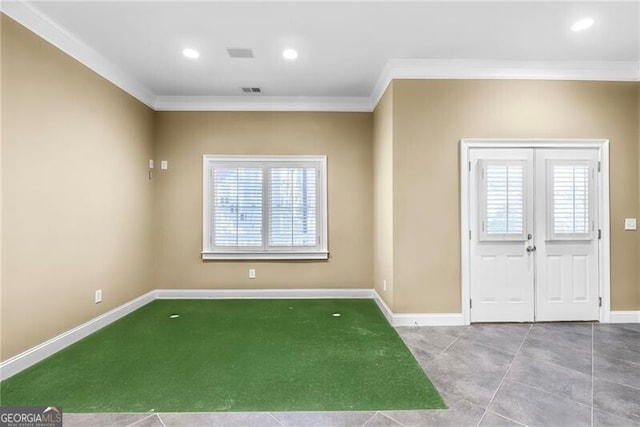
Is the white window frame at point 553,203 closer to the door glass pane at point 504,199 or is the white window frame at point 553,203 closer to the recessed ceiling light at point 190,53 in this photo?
the door glass pane at point 504,199

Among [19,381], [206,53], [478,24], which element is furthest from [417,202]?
[19,381]

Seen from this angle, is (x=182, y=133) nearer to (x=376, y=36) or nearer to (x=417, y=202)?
(x=376, y=36)

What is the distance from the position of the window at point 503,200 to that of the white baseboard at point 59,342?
446 cm

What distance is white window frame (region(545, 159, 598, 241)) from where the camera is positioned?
3.45 m

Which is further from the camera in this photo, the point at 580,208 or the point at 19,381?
the point at 580,208

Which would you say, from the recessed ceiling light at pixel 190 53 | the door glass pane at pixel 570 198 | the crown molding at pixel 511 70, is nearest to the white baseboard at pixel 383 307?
the door glass pane at pixel 570 198

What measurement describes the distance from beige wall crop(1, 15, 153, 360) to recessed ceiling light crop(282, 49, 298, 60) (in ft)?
6.96

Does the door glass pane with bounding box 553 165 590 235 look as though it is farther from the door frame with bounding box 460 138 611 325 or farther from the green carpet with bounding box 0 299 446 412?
the green carpet with bounding box 0 299 446 412

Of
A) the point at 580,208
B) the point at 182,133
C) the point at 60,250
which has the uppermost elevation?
the point at 182,133

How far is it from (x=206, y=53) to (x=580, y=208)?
459 centimetres

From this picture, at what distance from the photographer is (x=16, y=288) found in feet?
8.05

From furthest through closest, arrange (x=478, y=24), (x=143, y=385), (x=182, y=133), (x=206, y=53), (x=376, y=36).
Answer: (x=182, y=133), (x=206, y=53), (x=376, y=36), (x=478, y=24), (x=143, y=385)

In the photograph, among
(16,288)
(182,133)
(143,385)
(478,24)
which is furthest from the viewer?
(182,133)

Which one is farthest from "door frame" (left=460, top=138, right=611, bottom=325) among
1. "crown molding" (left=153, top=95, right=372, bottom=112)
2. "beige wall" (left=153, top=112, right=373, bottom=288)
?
"crown molding" (left=153, top=95, right=372, bottom=112)
